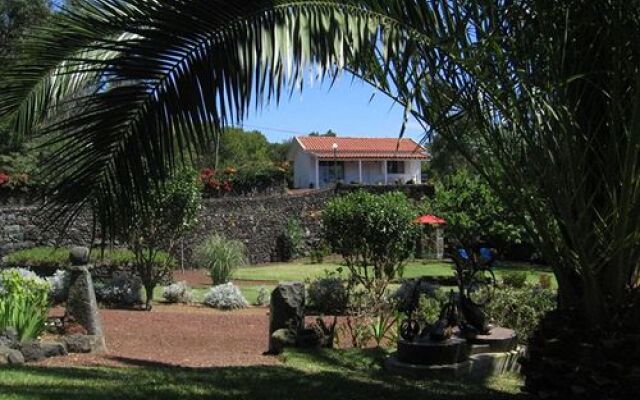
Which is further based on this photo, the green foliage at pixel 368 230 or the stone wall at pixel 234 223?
the stone wall at pixel 234 223

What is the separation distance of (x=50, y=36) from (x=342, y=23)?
1663 mm

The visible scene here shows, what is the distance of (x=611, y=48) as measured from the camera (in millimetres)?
5039

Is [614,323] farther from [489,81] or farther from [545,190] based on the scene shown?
[489,81]

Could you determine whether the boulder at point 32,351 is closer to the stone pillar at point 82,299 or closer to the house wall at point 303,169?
the stone pillar at point 82,299

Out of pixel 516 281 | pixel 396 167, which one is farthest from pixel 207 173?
pixel 396 167

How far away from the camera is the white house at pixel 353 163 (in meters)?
54.1

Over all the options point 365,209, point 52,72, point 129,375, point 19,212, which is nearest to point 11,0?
point 19,212

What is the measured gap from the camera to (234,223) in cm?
2731

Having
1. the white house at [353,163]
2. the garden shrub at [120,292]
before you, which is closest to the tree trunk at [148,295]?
the garden shrub at [120,292]

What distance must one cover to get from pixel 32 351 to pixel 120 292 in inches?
262

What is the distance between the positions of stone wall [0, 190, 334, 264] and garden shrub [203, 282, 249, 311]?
558cm

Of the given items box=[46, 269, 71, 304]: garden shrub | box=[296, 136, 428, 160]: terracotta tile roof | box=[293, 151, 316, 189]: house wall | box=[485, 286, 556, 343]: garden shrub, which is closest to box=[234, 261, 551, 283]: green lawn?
box=[46, 269, 71, 304]: garden shrub

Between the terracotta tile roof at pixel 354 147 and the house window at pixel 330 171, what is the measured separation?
3.06 feet

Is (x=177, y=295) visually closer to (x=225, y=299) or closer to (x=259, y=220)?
(x=225, y=299)
